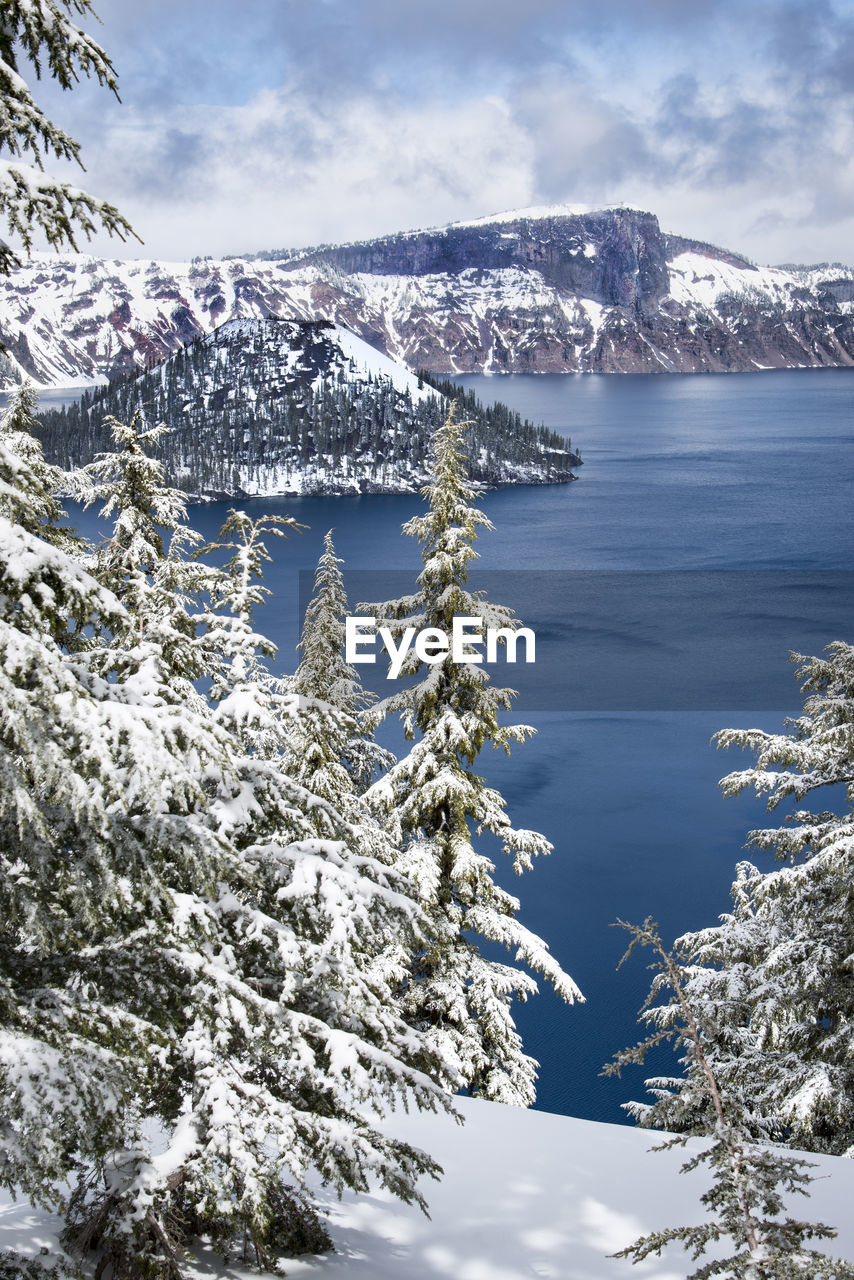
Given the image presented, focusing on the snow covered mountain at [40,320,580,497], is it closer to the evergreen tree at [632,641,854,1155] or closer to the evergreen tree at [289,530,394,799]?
the evergreen tree at [289,530,394,799]

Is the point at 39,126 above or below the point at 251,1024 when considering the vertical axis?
above

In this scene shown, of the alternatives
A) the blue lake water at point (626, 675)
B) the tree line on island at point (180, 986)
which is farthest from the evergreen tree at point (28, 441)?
the blue lake water at point (626, 675)

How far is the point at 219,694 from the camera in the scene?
1347 centimetres

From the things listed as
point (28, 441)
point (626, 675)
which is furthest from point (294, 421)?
point (28, 441)

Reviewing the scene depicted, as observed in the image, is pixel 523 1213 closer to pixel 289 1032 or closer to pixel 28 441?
pixel 289 1032

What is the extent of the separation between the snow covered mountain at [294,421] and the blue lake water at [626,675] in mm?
11901

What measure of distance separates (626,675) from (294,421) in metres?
119

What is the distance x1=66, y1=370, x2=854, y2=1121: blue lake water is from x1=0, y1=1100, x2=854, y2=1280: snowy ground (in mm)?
15487

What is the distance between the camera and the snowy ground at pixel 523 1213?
245 inches

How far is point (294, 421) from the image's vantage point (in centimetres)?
16262

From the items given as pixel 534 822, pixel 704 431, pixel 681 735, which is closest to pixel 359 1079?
pixel 534 822

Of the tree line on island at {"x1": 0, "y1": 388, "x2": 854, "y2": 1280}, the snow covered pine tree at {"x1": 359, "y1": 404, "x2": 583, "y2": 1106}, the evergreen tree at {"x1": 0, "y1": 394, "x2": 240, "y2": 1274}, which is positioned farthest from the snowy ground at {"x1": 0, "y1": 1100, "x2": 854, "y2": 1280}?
the snow covered pine tree at {"x1": 359, "y1": 404, "x2": 583, "y2": 1106}

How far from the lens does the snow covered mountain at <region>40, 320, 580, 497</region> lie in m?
146

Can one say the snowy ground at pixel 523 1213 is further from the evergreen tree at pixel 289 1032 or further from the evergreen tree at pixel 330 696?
the evergreen tree at pixel 330 696
